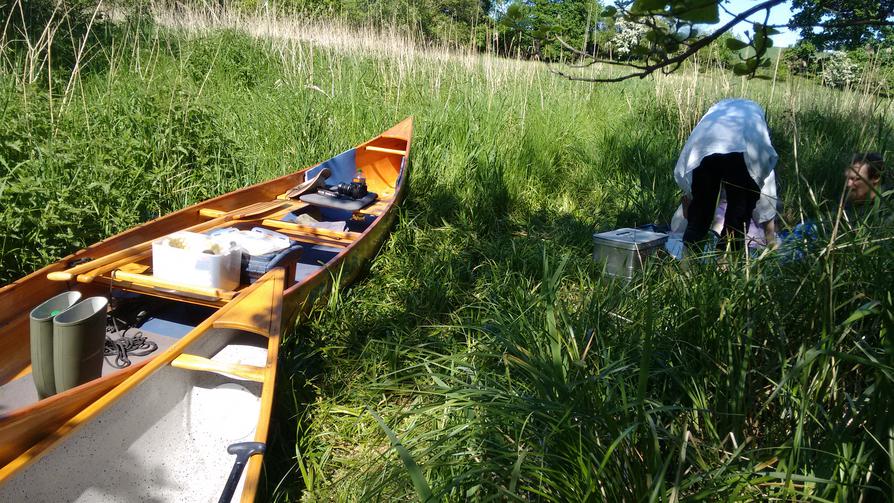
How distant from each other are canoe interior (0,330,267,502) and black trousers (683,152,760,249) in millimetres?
2996

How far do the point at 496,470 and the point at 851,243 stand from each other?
1.47 metres

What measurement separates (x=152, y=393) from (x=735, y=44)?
2.35m

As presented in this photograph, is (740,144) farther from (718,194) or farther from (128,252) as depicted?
(128,252)

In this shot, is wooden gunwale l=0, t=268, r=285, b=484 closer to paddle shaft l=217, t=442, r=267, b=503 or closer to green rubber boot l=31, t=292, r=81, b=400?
paddle shaft l=217, t=442, r=267, b=503

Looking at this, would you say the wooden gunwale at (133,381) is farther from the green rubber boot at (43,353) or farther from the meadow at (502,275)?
the meadow at (502,275)

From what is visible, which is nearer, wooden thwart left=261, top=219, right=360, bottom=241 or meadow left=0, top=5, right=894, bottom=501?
meadow left=0, top=5, right=894, bottom=501

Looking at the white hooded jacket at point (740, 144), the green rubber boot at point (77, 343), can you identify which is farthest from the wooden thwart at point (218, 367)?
the white hooded jacket at point (740, 144)

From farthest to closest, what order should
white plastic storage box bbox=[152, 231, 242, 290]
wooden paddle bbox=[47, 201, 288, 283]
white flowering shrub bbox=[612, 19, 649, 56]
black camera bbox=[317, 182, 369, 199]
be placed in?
black camera bbox=[317, 182, 369, 199] → white plastic storage box bbox=[152, 231, 242, 290] → wooden paddle bbox=[47, 201, 288, 283] → white flowering shrub bbox=[612, 19, 649, 56]

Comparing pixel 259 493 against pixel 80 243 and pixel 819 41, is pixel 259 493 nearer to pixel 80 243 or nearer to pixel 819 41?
pixel 80 243

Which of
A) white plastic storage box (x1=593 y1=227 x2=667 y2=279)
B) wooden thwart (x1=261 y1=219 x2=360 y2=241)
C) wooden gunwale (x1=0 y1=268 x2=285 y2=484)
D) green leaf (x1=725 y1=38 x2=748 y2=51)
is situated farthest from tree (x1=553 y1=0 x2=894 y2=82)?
wooden thwart (x1=261 y1=219 x2=360 y2=241)

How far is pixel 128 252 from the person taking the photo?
133 inches

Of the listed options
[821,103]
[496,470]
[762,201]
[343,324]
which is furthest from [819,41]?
[821,103]

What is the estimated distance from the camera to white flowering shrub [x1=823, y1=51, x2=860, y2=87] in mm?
5848

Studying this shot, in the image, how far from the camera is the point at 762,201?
4207mm
